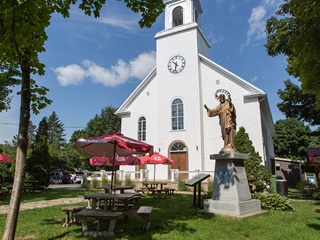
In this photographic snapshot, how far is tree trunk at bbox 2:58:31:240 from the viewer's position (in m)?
4.23

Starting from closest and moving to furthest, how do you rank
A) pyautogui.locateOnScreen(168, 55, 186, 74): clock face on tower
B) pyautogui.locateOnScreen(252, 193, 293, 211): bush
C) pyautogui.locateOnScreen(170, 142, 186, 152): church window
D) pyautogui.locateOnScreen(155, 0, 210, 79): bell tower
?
pyautogui.locateOnScreen(252, 193, 293, 211): bush, pyautogui.locateOnScreen(170, 142, 186, 152): church window, pyautogui.locateOnScreen(155, 0, 210, 79): bell tower, pyautogui.locateOnScreen(168, 55, 186, 74): clock face on tower

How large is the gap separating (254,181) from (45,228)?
41.0 ft

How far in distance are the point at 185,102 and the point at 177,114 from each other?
4.13 ft

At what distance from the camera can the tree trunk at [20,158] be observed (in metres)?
4.23

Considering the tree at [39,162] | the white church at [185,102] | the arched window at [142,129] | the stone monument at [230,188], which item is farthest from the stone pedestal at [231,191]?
the tree at [39,162]

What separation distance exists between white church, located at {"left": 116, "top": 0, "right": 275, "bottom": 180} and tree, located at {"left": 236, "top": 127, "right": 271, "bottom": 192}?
1.16 metres

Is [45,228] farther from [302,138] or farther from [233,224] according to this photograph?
[302,138]

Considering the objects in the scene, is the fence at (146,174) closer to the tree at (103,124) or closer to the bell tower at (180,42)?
the bell tower at (180,42)

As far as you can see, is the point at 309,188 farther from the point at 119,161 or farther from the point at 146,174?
the point at 119,161

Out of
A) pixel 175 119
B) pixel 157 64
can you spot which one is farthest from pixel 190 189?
pixel 157 64

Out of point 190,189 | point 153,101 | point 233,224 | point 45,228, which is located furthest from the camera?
point 153,101

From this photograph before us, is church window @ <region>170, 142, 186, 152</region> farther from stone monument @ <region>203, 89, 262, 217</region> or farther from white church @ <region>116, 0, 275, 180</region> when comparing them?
stone monument @ <region>203, 89, 262, 217</region>

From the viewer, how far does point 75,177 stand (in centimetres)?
3638

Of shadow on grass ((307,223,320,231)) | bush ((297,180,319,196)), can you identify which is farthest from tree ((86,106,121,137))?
shadow on grass ((307,223,320,231))
